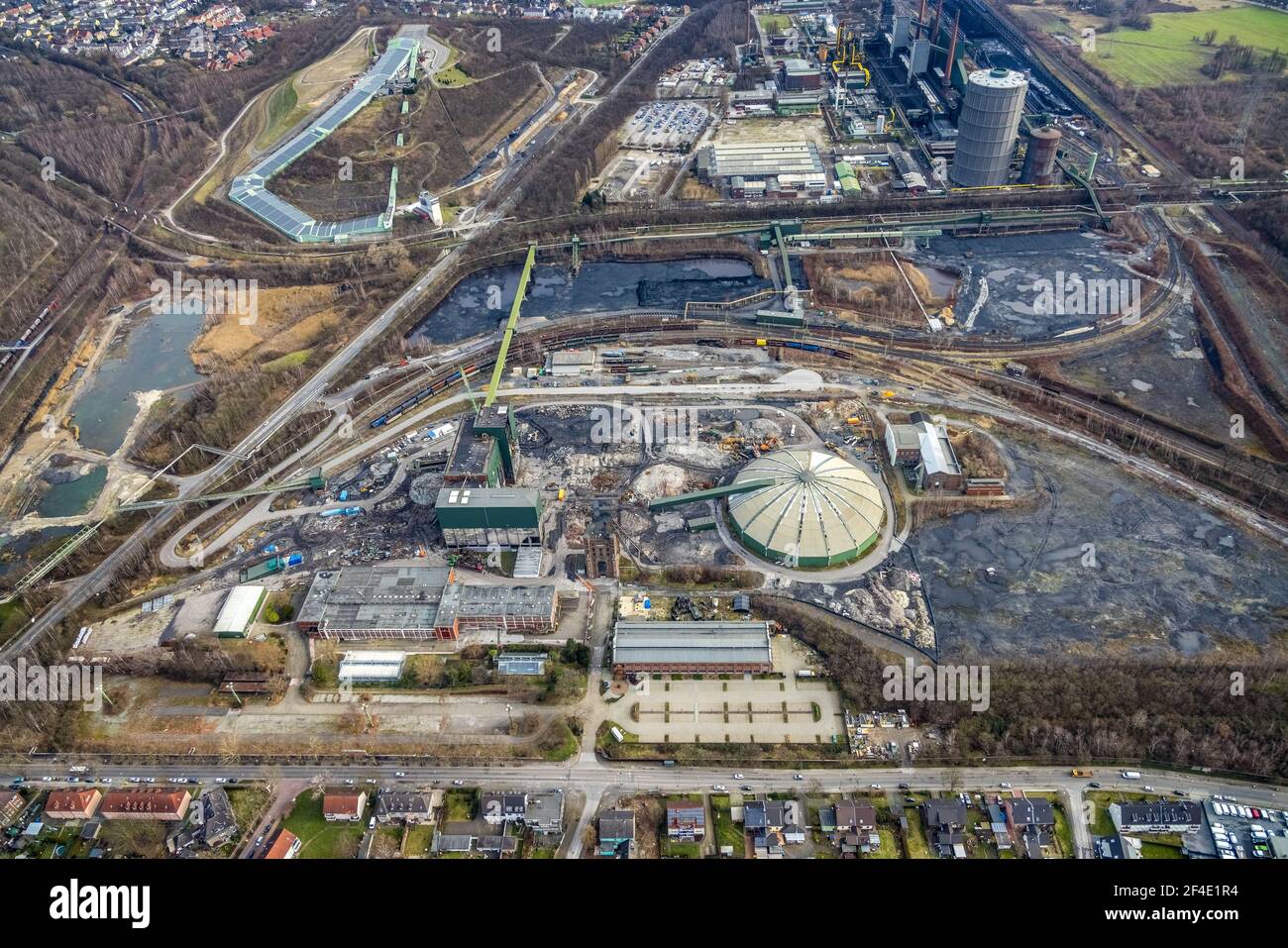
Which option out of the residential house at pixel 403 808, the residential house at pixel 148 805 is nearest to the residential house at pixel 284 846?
the residential house at pixel 403 808

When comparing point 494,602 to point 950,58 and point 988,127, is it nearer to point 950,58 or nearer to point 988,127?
point 988,127

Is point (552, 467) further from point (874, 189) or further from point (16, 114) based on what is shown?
point (16, 114)

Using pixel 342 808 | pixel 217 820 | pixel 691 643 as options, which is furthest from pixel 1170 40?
pixel 217 820

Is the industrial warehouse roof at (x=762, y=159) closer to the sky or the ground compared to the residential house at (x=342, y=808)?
closer to the sky

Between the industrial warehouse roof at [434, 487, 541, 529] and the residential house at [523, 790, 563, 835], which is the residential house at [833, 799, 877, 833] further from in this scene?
the industrial warehouse roof at [434, 487, 541, 529]

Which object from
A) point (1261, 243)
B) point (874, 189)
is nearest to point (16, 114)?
point (874, 189)

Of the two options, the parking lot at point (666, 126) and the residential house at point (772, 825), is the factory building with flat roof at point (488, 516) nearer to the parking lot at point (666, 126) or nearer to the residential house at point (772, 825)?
the residential house at point (772, 825)
